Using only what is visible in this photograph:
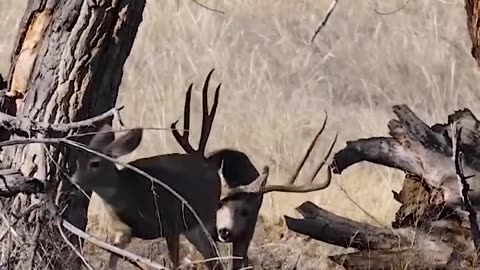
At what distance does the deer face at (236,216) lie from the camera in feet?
20.8

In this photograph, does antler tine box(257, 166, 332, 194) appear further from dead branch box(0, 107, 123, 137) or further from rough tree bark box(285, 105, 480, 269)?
dead branch box(0, 107, 123, 137)

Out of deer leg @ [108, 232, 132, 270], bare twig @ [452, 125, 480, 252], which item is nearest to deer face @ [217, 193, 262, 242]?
deer leg @ [108, 232, 132, 270]

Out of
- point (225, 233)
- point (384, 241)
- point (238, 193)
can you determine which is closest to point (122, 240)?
point (225, 233)

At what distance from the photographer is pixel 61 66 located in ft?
15.7

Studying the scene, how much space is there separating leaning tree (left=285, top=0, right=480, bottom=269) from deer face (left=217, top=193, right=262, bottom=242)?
0.47 meters

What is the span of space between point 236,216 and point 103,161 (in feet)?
2.37

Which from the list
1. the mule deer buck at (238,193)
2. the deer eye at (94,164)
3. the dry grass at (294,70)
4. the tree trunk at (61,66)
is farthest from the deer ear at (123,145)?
the dry grass at (294,70)

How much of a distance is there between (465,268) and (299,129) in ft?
14.3

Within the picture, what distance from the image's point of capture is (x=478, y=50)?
6.22m

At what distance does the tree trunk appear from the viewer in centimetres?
475

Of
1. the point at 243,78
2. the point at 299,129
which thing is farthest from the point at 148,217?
the point at 243,78

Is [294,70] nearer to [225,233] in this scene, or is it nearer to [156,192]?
[225,233]

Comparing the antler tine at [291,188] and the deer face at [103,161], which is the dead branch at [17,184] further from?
the antler tine at [291,188]

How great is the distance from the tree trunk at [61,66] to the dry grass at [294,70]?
358 cm
